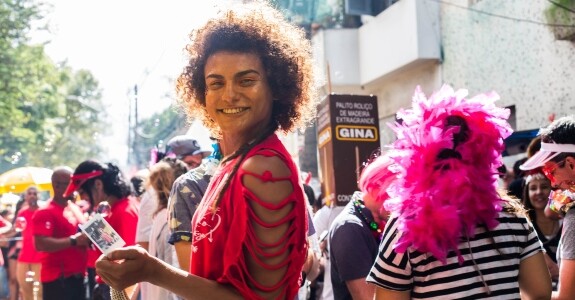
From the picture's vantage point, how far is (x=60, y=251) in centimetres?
721

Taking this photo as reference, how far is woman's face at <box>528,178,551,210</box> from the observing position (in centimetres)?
591

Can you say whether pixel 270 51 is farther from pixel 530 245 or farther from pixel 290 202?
pixel 530 245

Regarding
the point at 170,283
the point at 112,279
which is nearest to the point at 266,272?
the point at 170,283

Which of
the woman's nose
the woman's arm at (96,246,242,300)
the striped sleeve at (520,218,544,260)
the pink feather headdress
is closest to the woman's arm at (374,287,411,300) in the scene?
the pink feather headdress

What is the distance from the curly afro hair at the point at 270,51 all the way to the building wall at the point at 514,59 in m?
8.59

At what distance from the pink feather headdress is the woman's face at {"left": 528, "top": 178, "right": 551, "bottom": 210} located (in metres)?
3.29

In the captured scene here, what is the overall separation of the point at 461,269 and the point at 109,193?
4380mm

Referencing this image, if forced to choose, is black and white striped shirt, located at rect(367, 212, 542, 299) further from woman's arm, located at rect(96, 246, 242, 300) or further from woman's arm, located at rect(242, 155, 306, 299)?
woman's arm, located at rect(96, 246, 242, 300)

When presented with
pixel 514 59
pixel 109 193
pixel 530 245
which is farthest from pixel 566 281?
pixel 514 59

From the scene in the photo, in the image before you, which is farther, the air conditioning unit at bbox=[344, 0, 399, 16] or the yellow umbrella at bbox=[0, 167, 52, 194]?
the yellow umbrella at bbox=[0, 167, 52, 194]

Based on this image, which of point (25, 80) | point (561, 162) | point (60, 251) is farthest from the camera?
point (25, 80)

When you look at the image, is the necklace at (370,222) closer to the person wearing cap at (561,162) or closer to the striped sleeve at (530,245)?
the person wearing cap at (561,162)

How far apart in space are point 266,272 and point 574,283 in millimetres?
1913

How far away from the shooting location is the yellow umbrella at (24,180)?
16.7m
